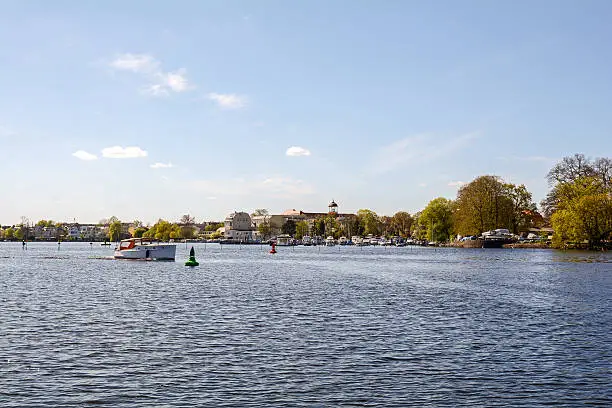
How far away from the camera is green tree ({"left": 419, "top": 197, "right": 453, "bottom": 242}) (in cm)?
19175

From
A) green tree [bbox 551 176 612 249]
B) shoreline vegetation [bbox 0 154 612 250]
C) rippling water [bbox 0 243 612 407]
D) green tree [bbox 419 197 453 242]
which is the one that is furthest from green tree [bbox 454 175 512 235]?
rippling water [bbox 0 243 612 407]

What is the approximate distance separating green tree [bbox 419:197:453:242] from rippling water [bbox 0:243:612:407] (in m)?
144

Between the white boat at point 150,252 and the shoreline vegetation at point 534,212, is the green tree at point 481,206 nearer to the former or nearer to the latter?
the shoreline vegetation at point 534,212

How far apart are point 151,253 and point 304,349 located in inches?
3192

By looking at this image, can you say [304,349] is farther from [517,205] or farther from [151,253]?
[517,205]

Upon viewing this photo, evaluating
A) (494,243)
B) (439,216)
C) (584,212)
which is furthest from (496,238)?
(584,212)

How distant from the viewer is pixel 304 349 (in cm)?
2538

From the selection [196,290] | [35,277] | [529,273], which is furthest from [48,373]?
[529,273]

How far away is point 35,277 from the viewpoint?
67.2m

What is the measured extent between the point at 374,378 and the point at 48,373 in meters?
10.1

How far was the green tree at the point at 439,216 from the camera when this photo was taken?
192 m

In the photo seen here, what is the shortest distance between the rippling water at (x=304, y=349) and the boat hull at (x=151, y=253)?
2143 inches

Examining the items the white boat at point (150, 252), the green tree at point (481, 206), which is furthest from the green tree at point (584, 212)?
the white boat at point (150, 252)

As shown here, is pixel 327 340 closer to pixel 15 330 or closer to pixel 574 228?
pixel 15 330
